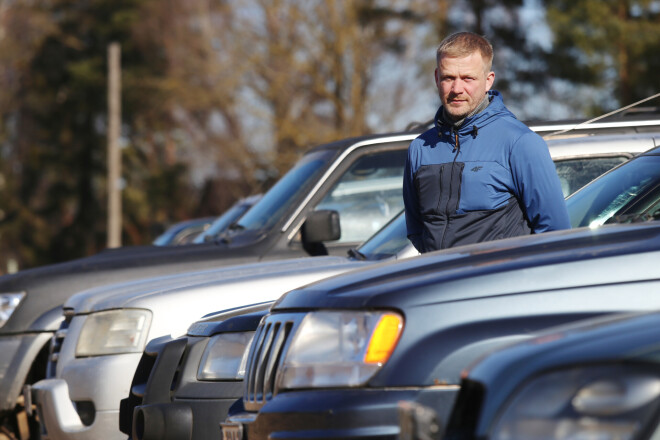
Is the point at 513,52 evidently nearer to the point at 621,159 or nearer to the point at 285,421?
the point at 621,159

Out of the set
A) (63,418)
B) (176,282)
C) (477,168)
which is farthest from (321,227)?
(477,168)

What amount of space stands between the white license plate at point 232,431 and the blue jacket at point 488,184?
1.22 metres

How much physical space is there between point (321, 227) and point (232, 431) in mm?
3084

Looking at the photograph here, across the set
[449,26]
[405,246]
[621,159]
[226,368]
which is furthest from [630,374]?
[449,26]

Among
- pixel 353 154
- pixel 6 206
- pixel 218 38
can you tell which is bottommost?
pixel 6 206

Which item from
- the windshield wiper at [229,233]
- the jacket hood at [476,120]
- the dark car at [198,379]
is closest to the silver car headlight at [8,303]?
the windshield wiper at [229,233]

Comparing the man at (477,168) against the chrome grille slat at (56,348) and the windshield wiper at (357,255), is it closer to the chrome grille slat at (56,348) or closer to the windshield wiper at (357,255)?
the windshield wiper at (357,255)

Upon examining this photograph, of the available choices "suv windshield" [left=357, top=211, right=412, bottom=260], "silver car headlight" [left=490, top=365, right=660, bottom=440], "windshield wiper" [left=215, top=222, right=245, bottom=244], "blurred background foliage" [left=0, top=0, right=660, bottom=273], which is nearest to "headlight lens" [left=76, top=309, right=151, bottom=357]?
"suv windshield" [left=357, top=211, right=412, bottom=260]

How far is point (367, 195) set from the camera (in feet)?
24.8

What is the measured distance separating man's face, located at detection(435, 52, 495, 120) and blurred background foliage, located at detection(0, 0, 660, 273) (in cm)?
2127

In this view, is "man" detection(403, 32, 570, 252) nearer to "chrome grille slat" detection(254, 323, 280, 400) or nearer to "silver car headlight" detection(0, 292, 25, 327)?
"chrome grille slat" detection(254, 323, 280, 400)

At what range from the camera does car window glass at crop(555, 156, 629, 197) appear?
6309 mm

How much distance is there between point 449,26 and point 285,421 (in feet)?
88.9

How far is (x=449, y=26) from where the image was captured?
1169 inches
